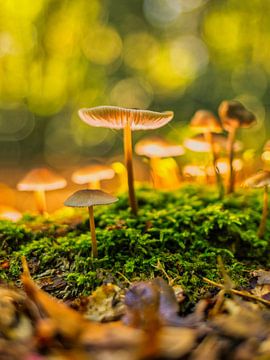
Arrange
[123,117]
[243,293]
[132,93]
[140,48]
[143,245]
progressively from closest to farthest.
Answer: [243,293] → [143,245] → [123,117] → [140,48] → [132,93]

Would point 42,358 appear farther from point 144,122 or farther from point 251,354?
point 144,122

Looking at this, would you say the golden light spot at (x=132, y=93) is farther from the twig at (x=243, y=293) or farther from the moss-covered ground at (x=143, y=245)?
the twig at (x=243, y=293)

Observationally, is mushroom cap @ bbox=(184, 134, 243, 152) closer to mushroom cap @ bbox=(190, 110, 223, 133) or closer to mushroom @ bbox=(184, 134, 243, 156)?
mushroom @ bbox=(184, 134, 243, 156)

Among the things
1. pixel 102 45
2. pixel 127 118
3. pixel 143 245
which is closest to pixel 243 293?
pixel 143 245

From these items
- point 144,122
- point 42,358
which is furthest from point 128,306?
point 144,122

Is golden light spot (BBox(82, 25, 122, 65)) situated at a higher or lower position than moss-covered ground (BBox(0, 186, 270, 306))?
higher

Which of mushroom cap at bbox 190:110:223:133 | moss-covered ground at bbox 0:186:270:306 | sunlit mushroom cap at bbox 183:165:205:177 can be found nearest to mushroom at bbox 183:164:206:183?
sunlit mushroom cap at bbox 183:165:205:177

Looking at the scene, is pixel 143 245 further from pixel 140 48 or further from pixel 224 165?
pixel 140 48
